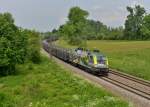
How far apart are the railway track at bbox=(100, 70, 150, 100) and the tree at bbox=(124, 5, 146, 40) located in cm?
10689

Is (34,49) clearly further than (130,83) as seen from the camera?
Yes

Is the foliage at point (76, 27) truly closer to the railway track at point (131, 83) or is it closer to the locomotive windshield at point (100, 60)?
the locomotive windshield at point (100, 60)

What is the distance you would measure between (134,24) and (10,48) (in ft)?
→ 376

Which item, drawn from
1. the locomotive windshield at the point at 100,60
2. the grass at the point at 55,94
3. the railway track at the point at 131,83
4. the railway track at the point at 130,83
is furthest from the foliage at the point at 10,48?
the railway track at the point at 131,83

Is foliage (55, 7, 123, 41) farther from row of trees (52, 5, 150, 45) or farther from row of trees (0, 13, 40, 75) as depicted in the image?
row of trees (0, 13, 40, 75)

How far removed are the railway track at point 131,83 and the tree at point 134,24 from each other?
10689 centimetres

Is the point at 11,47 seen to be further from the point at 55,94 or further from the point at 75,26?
the point at 75,26

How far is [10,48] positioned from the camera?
53688 mm

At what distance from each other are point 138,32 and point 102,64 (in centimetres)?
10803

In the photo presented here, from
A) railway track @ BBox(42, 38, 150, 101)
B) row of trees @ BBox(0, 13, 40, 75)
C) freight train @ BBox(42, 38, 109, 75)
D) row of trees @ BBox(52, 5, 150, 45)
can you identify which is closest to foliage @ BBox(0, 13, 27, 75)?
row of trees @ BBox(0, 13, 40, 75)

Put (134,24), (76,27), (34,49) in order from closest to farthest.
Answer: (34,49)
(76,27)
(134,24)

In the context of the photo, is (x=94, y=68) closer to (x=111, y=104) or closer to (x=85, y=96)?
(x=85, y=96)

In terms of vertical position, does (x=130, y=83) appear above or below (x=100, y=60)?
below

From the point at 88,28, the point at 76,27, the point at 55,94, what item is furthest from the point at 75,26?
the point at 55,94
